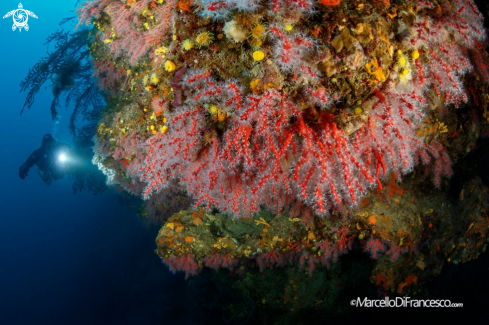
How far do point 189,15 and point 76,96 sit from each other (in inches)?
323

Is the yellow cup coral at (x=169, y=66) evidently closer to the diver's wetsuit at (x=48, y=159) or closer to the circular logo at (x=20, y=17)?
the diver's wetsuit at (x=48, y=159)

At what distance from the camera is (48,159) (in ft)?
44.9

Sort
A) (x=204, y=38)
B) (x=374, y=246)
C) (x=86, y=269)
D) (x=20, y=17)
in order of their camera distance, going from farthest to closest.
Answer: (x=20, y=17)
(x=86, y=269)
(x=374, y=246)
(x=204, y=38)

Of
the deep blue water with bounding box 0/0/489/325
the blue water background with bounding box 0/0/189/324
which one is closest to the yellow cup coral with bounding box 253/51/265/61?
the deep blue water with bounding box 0/0/489/325

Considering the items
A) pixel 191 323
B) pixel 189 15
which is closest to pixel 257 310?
pixel 191 323

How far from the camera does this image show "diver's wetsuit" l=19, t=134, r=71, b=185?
1306 cm

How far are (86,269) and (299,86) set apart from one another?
69.5ft

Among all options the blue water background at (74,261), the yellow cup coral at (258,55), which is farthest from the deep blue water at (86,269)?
the yellow cup coral at (258,55)

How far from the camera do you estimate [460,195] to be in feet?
12.6

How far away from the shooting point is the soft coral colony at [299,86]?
78.8 inches

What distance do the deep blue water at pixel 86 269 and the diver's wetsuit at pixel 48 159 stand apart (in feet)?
13.6

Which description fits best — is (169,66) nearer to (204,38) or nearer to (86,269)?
(204,38)

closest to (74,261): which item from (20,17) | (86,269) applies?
(86,269)

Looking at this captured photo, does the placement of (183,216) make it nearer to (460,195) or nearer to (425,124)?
(425,124)
